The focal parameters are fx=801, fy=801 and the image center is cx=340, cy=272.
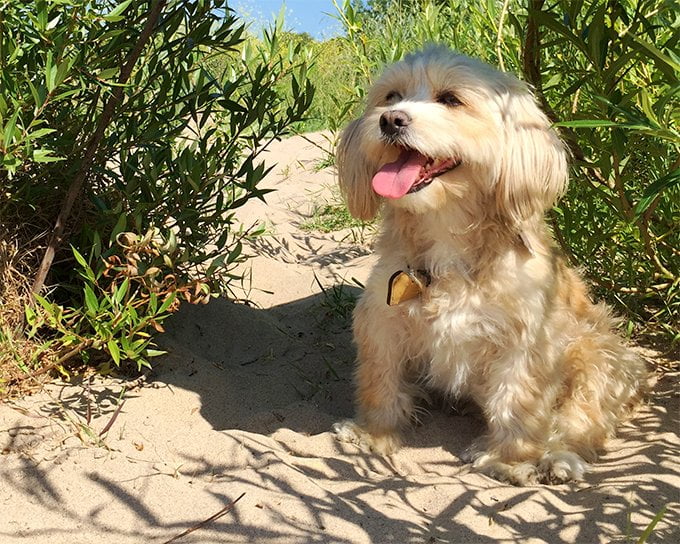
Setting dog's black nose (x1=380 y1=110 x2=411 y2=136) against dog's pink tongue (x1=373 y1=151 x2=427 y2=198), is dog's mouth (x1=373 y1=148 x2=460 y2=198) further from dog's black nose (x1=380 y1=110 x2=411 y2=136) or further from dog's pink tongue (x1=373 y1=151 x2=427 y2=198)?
dog's black nose (x1=380 y1=110 x2=411 y2=136)

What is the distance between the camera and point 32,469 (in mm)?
2459

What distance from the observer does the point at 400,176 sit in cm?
292

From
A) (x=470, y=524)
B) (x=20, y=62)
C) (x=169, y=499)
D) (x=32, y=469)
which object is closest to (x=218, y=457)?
(x=169, y=499)

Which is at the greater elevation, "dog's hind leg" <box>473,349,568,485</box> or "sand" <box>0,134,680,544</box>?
"dog's hind leg" <box>473,349,568,485</box>

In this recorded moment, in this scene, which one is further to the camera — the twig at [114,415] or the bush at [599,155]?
the bush at [599,155]

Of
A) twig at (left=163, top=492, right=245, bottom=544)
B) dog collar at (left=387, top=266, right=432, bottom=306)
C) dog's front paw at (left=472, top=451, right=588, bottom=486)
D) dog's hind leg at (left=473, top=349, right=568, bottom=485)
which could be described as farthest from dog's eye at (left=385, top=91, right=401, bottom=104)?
twig at (left=163, top=492, right=245, bottom=544)

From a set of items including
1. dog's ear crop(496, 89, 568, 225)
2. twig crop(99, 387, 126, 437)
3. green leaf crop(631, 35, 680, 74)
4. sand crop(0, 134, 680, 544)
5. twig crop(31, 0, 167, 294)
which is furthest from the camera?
twig crop(31, 0, 167, 294)

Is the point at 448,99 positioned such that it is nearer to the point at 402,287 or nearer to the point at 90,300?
the point at 402,287

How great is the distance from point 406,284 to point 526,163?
0.63 metres

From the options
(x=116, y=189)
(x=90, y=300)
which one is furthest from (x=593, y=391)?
(x=116, y=189)

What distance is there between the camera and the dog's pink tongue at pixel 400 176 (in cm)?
290

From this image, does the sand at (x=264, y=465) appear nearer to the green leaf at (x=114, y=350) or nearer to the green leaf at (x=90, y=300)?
the green leaf at (x=114, y=350)

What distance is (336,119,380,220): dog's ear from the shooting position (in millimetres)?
3281

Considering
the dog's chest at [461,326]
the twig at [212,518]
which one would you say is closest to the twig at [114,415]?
the twig at [212,518]
